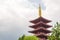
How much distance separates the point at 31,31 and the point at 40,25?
4391mm

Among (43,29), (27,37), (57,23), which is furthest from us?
(43,29)

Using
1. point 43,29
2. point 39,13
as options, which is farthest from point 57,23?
point 39,13

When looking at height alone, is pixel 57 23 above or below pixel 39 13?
below

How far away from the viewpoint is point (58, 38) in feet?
176

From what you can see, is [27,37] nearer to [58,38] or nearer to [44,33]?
[58,38]

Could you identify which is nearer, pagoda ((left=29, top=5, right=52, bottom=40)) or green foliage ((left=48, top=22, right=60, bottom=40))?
green foliage ((left=48, top=22, right=60, bottom=40))

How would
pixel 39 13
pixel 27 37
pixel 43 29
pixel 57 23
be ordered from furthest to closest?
1. pixel 39 13
2. pixel 43 29
3. pixel 57 23
4. pixel 27 37

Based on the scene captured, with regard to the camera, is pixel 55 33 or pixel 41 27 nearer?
pixel 55 33

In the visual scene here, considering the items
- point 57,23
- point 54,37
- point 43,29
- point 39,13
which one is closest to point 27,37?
point 54,37

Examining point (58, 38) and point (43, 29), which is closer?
point (58, 38)

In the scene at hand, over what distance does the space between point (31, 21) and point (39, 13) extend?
701 centimetres

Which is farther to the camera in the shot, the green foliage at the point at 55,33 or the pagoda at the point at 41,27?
the pagoda at the point at 41,27

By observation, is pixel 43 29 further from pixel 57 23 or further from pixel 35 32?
pixel 57 23

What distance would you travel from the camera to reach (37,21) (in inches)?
3775
